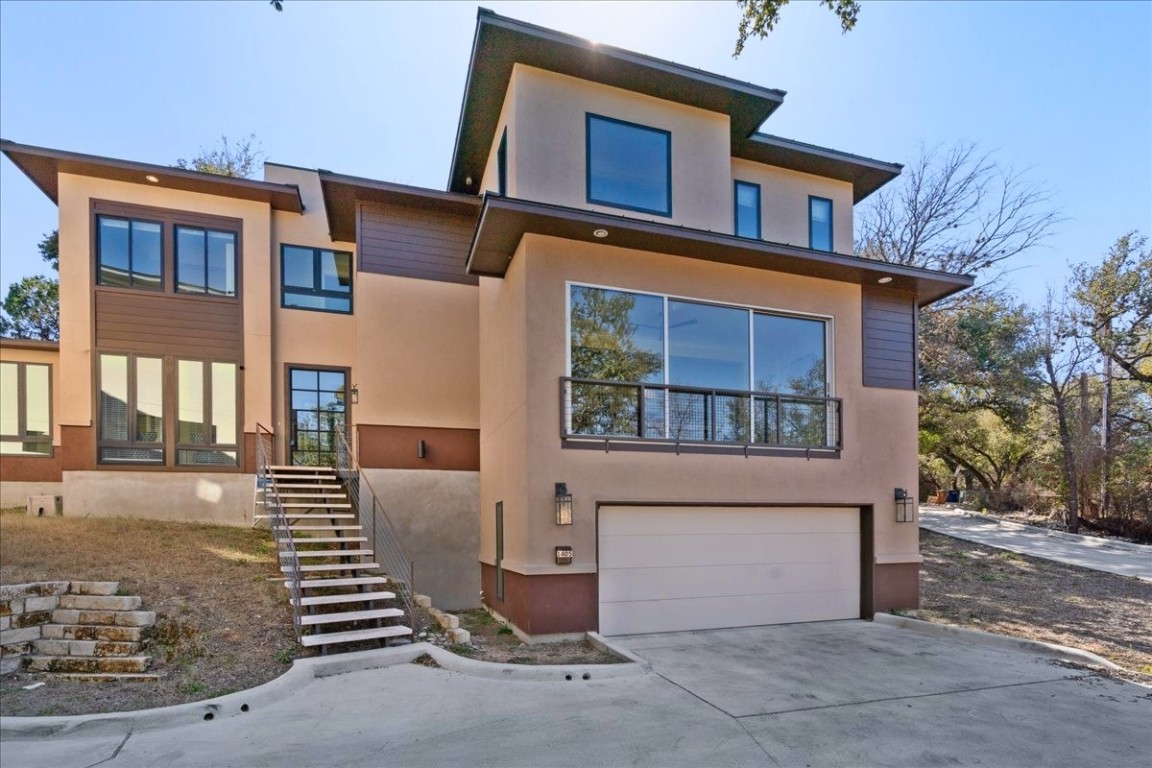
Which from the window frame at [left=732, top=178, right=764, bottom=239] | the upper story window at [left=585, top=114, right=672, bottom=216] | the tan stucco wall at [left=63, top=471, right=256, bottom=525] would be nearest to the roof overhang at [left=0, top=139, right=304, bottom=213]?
the tan stucco wall at [left=63, top=471, right=256, bottom=525]

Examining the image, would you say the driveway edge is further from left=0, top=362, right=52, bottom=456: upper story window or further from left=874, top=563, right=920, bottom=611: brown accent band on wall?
left=0, top=362, right=52, bottom=456: upper story window

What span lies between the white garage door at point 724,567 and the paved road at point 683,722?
1149mm

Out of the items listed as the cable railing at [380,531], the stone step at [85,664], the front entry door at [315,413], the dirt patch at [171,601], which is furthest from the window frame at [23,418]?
the stone step at [85,664]

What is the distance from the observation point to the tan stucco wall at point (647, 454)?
283 inches

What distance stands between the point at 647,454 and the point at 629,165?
4396mm

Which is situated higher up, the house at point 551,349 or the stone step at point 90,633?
the house at point 551,349

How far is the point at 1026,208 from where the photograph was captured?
662 inches

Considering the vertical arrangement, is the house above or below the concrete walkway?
above

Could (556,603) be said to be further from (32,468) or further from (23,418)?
(23,418)

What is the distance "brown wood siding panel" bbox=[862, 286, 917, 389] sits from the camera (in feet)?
30.1

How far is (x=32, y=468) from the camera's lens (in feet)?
36.5

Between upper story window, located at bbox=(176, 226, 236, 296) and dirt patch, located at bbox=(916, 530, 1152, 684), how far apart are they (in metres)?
13.5

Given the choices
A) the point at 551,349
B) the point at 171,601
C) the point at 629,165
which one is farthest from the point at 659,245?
the point at 171,601

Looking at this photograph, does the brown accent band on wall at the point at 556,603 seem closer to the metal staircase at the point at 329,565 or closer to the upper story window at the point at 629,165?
the metal staircase at the point at 329,565
